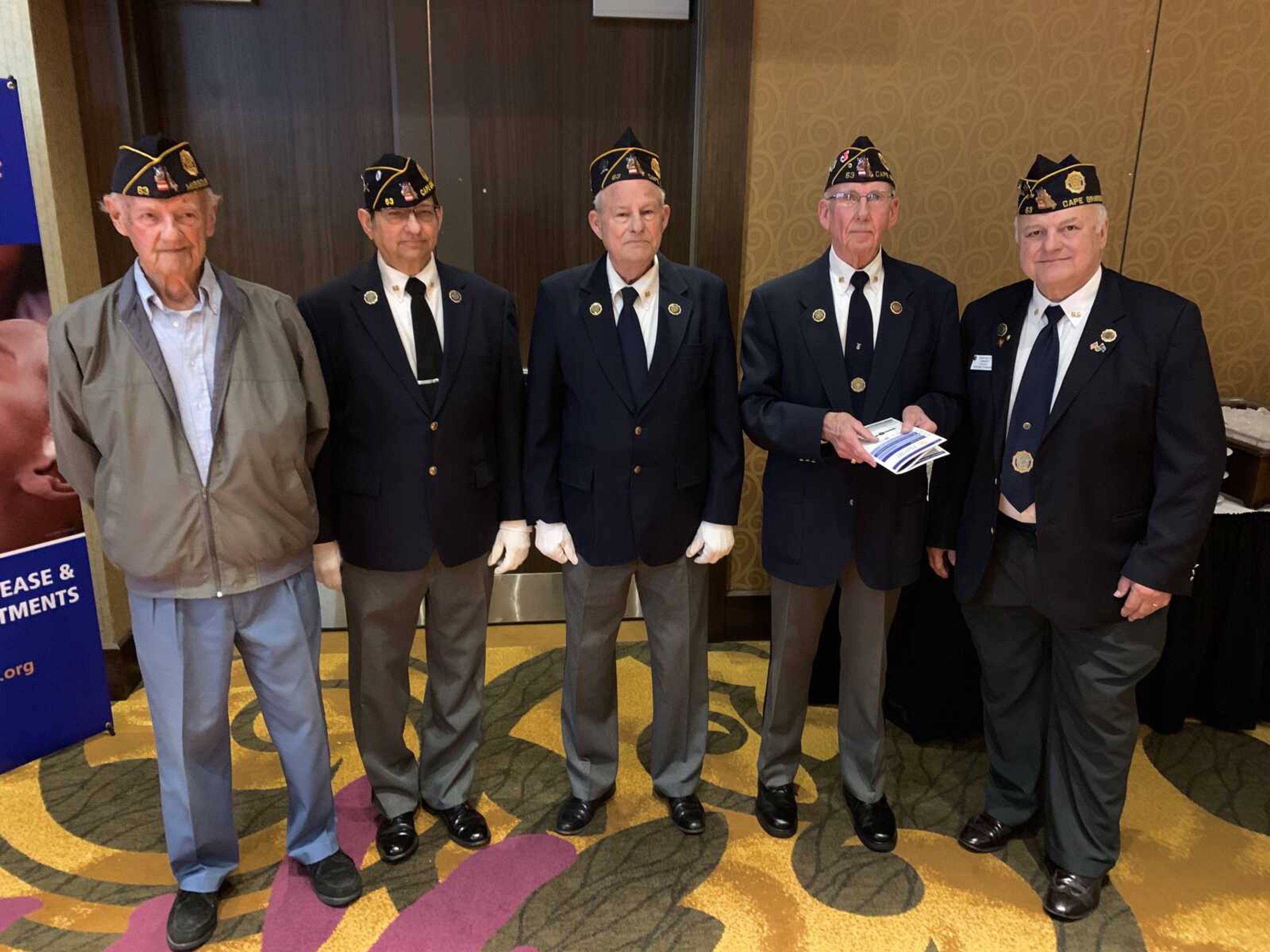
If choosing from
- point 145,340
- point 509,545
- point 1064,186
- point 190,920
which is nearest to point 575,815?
point 509,545

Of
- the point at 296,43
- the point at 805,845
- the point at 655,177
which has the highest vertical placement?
the point at 296,43

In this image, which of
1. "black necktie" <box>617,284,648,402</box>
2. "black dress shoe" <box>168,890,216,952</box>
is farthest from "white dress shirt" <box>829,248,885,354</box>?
"black dress shoe" <box>168,890,216,952</box>

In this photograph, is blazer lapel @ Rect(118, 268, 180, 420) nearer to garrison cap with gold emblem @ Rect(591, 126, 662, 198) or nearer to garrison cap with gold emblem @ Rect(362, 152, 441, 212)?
garrison cap with gold emblem @ Rect(362, 152, 441, 212)

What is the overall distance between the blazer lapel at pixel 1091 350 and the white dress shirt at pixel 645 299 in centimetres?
94

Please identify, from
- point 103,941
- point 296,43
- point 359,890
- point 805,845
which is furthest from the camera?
point 296,43

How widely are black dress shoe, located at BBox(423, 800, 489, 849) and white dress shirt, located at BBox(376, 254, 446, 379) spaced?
1.21 metres

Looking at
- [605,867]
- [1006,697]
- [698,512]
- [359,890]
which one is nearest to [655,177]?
[698,512]

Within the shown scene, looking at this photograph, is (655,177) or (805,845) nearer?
(655,177)

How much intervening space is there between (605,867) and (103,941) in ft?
3.91

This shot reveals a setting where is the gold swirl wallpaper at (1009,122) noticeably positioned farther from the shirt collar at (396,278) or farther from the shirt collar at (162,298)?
the shirt collar at (162,298)

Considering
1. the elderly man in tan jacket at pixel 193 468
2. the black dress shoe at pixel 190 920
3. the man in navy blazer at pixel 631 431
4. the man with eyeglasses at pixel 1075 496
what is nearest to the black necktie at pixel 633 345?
the man in navy blazer at pixel 631 431

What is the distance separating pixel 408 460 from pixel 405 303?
0.38 m

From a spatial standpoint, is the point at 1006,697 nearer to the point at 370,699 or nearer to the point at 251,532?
the point at 370,699

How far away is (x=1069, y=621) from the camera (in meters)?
2.09
